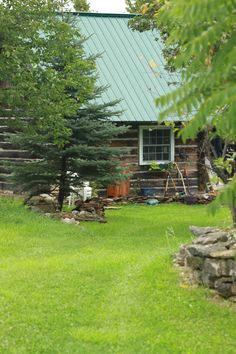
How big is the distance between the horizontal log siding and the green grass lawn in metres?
10.1

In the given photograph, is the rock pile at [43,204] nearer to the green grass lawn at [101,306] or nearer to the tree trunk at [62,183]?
the tree trunk at [62,183]

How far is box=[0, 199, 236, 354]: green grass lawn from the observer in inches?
255

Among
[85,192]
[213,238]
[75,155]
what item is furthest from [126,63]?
[213,238]

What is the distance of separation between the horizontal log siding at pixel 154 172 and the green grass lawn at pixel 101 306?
10070 mm

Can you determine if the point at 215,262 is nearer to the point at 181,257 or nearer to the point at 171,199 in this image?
the point at 181,257

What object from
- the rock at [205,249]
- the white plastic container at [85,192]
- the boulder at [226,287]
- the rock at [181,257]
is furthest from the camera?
the white plastic container at [85,192]

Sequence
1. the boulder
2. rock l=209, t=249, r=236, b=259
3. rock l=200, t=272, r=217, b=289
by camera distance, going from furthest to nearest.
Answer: rock l=200, t=272, r=217, b=289, rock l=209, t=249, r=236, b=259, the boulder

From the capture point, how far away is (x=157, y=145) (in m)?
23.3

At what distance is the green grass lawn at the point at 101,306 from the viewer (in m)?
6.48

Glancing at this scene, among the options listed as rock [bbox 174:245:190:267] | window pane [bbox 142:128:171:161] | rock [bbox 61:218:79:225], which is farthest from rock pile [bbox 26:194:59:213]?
rock [bbox 174:245:190:267]

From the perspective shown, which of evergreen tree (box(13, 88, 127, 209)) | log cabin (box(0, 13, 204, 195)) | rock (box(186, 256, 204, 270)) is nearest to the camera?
rock (box(186, 256, 204, 270))

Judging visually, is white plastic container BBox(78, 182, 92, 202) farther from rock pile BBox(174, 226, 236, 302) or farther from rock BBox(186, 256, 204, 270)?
rock BBox(186, 256, 204, 270)

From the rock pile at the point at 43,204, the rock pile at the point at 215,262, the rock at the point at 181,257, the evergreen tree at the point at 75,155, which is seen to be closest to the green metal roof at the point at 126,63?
the evergreen tree at the point at 75,155

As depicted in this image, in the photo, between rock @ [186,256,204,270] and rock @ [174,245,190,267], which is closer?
rock @ [186,256,204,270]
